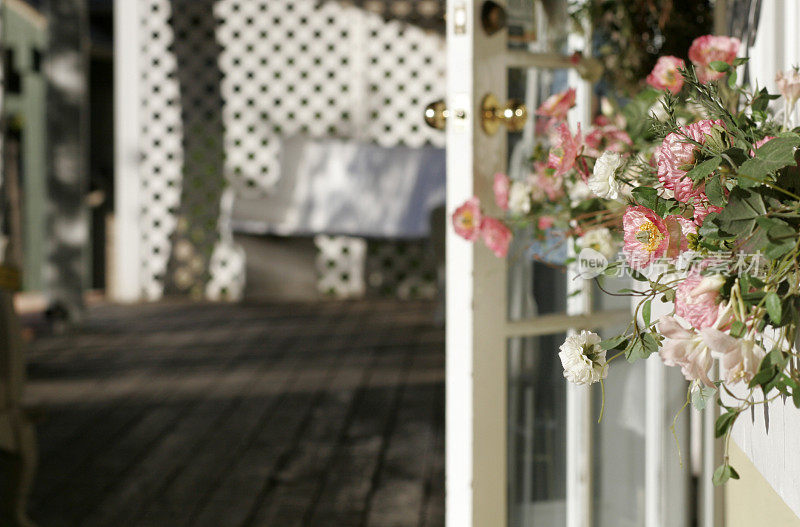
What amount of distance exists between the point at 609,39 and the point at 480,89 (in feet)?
1.35

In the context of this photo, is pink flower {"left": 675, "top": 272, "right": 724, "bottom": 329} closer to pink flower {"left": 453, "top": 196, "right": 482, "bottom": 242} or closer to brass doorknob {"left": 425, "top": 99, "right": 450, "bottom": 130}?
pink flower {"left": 453, "top": 196, "right": 482, "bottom": 242}

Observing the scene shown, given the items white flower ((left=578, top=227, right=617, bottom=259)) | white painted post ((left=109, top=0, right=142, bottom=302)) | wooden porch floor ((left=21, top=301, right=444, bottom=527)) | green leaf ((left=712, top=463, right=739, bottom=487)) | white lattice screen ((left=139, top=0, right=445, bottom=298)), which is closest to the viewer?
green leaf ((left=712, top=463, right=739, bottom=487))

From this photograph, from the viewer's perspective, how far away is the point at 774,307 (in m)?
0.59

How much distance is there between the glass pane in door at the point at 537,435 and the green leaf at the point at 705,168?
85 centimetres

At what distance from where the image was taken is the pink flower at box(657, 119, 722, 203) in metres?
0.68

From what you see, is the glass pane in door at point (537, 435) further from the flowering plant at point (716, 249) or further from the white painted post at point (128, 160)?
the white painted post at point (128, 160)

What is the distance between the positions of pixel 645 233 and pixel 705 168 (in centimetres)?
8

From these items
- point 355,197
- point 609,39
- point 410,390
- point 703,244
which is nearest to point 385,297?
point 355,197

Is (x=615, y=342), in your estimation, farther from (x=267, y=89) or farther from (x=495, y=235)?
(x=267, y=89)

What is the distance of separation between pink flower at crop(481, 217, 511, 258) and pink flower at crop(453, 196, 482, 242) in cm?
1

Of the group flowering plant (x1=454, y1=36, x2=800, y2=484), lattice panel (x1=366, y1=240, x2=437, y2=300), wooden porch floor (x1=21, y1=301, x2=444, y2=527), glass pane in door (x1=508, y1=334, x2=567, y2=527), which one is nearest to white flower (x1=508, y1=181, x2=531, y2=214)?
glass pane in door (x1=508, y1=334, x2=567, y2=527)

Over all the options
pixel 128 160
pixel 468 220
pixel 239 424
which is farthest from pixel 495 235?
pixel 128 160

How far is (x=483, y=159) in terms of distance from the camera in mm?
1357

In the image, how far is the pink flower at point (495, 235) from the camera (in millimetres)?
1320
